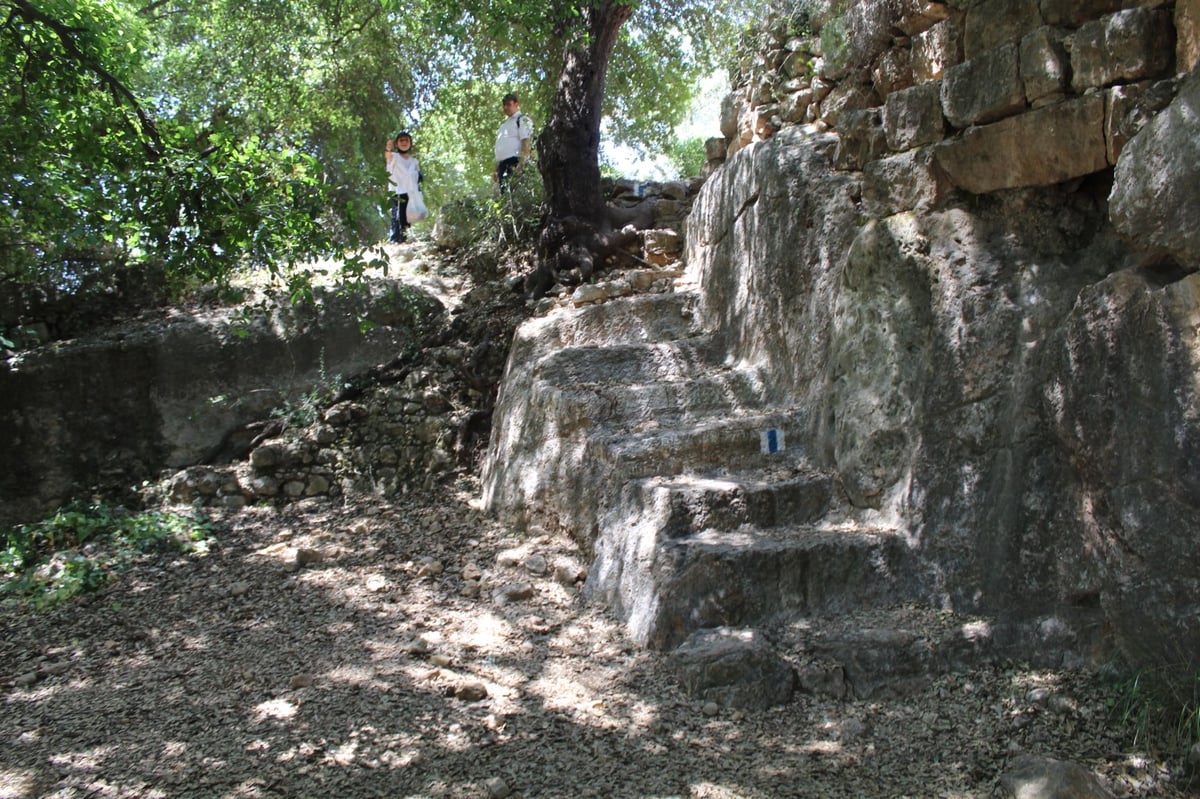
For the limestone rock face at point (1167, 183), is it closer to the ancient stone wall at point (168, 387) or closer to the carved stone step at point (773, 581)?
the carved stone step at point (773, 581)

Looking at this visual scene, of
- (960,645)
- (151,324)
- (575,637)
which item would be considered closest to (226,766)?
(575,637)

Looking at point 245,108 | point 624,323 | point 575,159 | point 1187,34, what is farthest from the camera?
point 245,108

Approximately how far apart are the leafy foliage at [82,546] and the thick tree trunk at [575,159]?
2.99 metres

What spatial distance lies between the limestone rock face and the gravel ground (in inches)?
57.4

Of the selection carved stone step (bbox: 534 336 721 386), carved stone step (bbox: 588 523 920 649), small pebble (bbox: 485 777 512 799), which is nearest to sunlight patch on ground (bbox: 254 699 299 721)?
small pebble (bbox: 485 777 512 799)

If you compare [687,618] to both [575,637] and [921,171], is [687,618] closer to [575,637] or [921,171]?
[575,637]

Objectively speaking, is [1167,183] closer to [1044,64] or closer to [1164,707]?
[1044,64]

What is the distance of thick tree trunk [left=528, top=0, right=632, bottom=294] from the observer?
279 inches

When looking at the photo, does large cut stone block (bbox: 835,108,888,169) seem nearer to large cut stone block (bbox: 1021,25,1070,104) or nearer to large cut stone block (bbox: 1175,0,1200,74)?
large cut stone block (bbox: 1021,25,1070,104)

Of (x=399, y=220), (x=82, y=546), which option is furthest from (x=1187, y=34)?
(x=399, y=220)

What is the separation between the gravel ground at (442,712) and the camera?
296 centimetres

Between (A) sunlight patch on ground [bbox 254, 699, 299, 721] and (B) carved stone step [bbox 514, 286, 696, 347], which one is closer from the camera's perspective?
(A) sunlight patch on ground [bbox 254, 699, 299, 721]

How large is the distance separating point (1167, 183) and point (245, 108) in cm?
761

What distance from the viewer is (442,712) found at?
344cm
